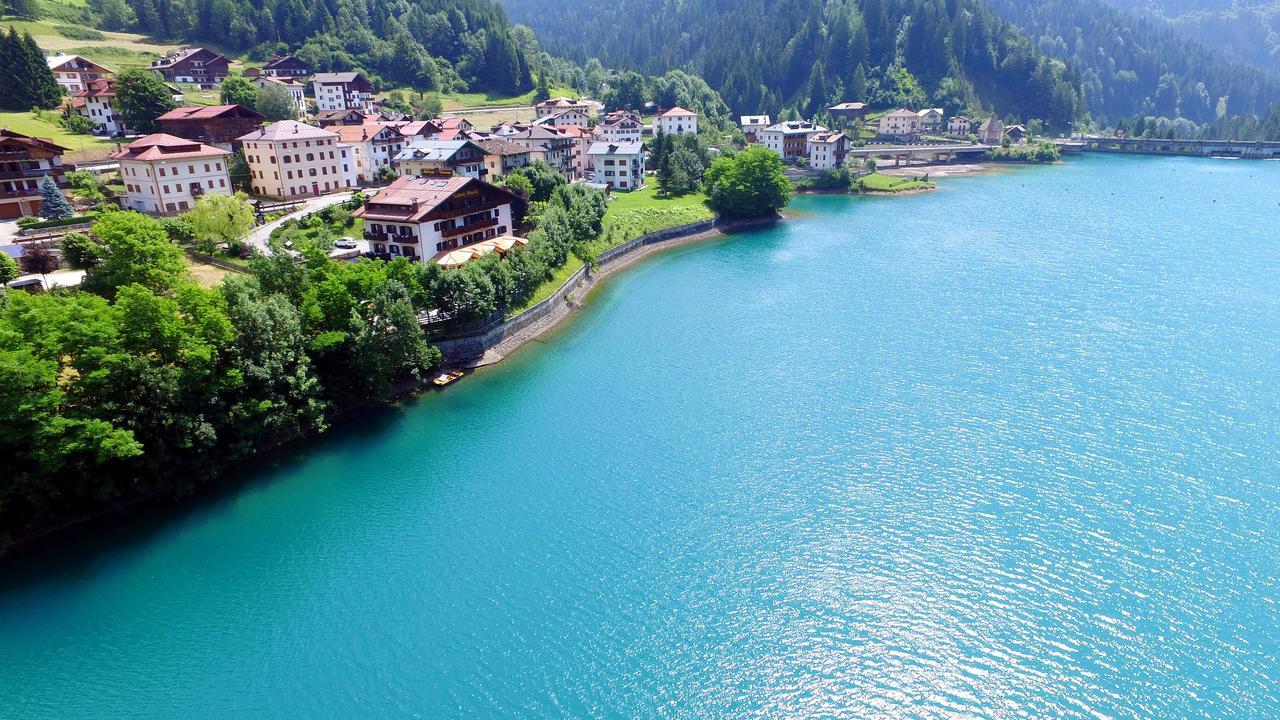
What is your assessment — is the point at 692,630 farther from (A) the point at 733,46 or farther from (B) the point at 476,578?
(A) the point at 733,46

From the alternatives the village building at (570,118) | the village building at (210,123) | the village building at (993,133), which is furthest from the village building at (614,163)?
the village building at (993,133)

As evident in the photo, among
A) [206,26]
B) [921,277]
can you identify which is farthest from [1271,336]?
[206,26]

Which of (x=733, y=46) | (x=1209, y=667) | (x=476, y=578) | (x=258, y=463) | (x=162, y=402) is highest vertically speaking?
(x=733, y=46)

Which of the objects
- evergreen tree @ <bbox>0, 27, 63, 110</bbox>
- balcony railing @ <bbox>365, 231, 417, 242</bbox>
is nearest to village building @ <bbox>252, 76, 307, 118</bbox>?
evergreen tree @ <bbox>0, 27, 63, 110</bbox>

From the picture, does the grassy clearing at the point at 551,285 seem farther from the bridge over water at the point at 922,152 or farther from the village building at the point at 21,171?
the bridge over water at the point at 922,152

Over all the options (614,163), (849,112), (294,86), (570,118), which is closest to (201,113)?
(294,86)

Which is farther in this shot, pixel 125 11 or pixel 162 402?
pixel 125 11
